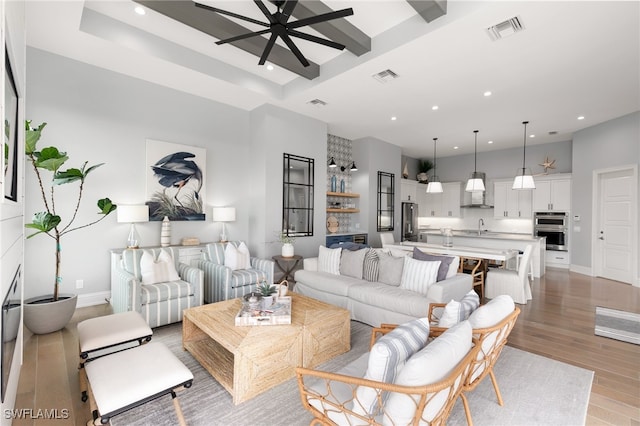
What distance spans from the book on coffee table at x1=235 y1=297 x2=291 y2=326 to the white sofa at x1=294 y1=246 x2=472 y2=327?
1.16m

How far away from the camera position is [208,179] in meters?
5.05

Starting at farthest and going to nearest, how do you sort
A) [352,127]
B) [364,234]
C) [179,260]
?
1. [364,234]
2. [352,127]
3. [179,260]

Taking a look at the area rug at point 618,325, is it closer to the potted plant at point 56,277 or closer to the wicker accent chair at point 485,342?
the wicker accent chair at point 485,342

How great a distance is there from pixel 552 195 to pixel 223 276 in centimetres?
790

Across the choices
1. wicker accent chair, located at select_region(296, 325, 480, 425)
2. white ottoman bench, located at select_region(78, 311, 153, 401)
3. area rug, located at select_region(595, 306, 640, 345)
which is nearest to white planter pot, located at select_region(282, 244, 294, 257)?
white ottoman bench, located at select_region(78, 311, 153, 401)

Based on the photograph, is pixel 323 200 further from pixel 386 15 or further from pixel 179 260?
pixel 386 15

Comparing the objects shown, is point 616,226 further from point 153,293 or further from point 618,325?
point 153,293

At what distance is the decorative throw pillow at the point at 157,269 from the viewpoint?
11.3 feet

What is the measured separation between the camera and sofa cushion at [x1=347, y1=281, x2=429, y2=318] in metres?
3.01

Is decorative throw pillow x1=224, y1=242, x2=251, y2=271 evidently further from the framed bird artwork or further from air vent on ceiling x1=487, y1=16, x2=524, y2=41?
air vent on ceiling x1=487, y1=16, x2=524, y2=41

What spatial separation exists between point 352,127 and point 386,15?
10.5 feet

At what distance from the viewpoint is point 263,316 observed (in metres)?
2.46

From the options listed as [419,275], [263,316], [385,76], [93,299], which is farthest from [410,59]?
[93,299]

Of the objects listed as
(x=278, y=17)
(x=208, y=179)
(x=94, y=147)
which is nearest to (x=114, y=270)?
(x=94, y=147)
